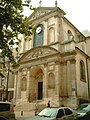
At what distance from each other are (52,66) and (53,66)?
0.65 ft

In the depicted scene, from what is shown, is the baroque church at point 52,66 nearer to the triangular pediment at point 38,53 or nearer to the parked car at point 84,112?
the triangular pediment at point 38,53

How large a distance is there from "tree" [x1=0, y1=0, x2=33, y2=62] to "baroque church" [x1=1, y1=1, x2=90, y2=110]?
10.4m

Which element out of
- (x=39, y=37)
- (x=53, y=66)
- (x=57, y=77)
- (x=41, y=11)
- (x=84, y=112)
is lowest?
(x=84, y=112)

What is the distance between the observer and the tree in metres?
12.5

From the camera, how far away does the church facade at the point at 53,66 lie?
25266mm

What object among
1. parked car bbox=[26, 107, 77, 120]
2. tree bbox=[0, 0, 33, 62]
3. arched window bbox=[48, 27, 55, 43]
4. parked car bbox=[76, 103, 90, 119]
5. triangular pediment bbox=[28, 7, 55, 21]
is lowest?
parked car bbox=[76, 103, 90, 119]

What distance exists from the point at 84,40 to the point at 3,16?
24925mm

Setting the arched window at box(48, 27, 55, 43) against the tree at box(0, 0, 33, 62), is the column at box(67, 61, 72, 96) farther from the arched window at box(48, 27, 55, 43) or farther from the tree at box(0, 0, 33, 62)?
the tree at box(0, 0, 33, 62)

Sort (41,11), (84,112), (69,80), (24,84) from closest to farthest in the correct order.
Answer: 1. (84,112)
2. (69,80)
3. (24,84)
4. (41,11)

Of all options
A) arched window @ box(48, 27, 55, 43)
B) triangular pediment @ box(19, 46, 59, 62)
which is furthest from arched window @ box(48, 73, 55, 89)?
arched window @ box(48, 27, 55, 43)

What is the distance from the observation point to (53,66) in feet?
88.2

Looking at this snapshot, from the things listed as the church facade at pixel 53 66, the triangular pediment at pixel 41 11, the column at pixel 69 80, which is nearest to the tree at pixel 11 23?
the church facade at pixel 53 66

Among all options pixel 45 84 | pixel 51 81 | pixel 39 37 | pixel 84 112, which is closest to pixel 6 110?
pixel 84 112

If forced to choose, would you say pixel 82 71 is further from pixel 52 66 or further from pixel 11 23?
pixel 11 23
